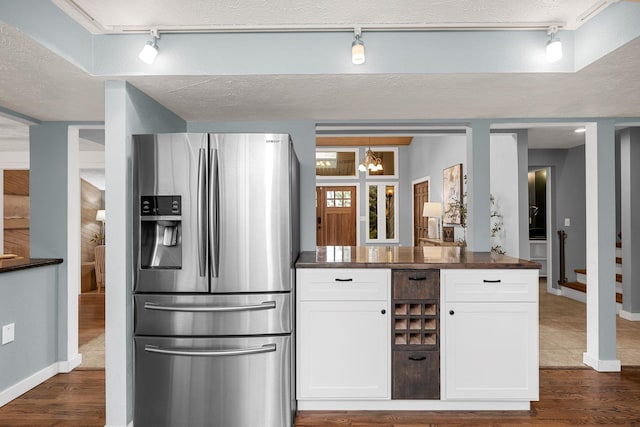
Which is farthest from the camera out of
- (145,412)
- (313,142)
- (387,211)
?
(387,211)

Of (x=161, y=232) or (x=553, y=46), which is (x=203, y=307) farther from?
(x=553, y=46)

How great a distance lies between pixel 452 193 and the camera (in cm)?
650

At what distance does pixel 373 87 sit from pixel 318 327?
151 centimetres

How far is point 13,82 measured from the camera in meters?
2.50

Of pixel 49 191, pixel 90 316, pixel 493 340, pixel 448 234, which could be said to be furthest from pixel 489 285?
pixel 90 316

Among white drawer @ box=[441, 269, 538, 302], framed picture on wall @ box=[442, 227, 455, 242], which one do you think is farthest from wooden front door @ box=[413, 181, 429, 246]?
white drawer @ box=[441, 269, 538, 302]

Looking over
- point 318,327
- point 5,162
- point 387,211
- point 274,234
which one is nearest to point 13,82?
point 274,234

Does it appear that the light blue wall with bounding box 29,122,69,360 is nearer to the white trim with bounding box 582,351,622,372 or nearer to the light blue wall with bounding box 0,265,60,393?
the light blue wall with bounding box 0,265,60,393

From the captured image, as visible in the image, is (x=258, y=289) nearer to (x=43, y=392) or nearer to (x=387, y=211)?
(x=43, y=392)

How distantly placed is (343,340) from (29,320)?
90.9 inches

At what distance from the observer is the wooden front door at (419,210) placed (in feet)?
26.4

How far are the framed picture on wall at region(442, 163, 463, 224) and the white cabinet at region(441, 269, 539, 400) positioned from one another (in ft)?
10.3

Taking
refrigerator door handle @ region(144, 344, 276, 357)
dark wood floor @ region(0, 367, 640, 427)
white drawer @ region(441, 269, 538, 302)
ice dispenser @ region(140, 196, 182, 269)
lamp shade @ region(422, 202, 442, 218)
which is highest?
lamp shade @ region(422, 202, 442, 218)

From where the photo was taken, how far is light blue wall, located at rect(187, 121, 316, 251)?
3.47 meters
